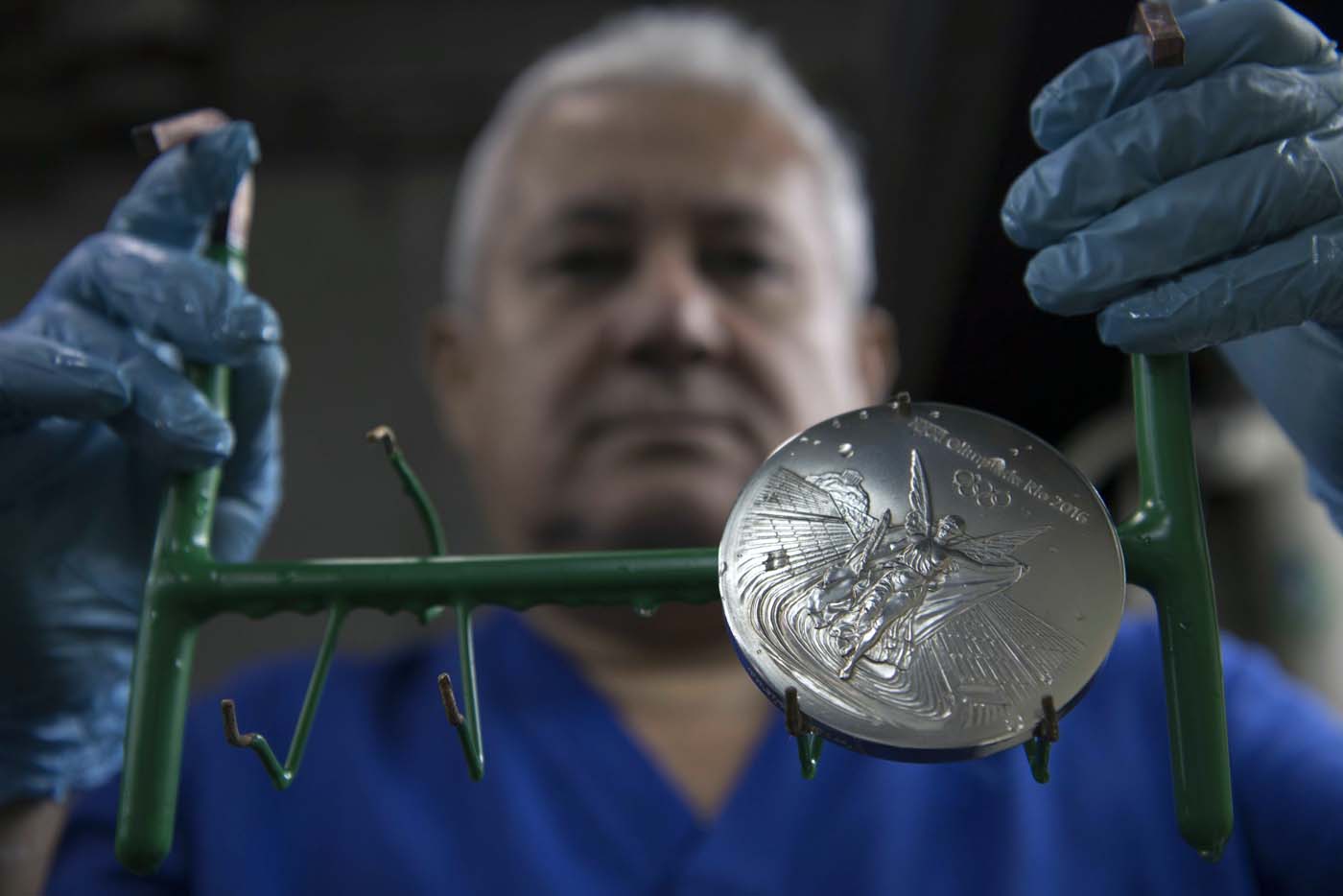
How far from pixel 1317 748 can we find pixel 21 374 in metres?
0.91

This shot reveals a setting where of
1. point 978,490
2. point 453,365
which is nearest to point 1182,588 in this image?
point 978,490

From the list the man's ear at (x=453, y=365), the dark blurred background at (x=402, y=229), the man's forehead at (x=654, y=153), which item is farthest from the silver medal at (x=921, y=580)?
the dark blurred background at (x=402, y=229)

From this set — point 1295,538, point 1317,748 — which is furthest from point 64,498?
point 1295,538

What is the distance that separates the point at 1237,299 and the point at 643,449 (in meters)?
0.55

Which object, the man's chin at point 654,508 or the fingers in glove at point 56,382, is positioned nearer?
the fingers in glove at point 56,382

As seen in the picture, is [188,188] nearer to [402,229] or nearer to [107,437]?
[107,437]

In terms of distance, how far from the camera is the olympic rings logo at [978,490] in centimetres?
51

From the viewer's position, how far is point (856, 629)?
1.59ft

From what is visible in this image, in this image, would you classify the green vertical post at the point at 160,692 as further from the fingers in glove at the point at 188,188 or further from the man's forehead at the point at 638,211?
the man's forehead at the point at 638,211

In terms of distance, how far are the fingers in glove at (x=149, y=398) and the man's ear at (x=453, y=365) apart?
64cm

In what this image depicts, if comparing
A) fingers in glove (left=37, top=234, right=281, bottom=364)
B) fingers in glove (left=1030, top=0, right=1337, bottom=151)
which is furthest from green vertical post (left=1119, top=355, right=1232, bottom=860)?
fingers in glove (left=37, top=234, right=281, bottom=364)

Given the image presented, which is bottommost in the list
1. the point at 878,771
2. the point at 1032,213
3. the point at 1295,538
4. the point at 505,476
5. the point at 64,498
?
the point at 1295,538

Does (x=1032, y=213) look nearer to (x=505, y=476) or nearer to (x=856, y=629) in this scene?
(x=856, y=629)

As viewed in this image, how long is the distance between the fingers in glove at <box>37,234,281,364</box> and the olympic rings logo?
37cm
